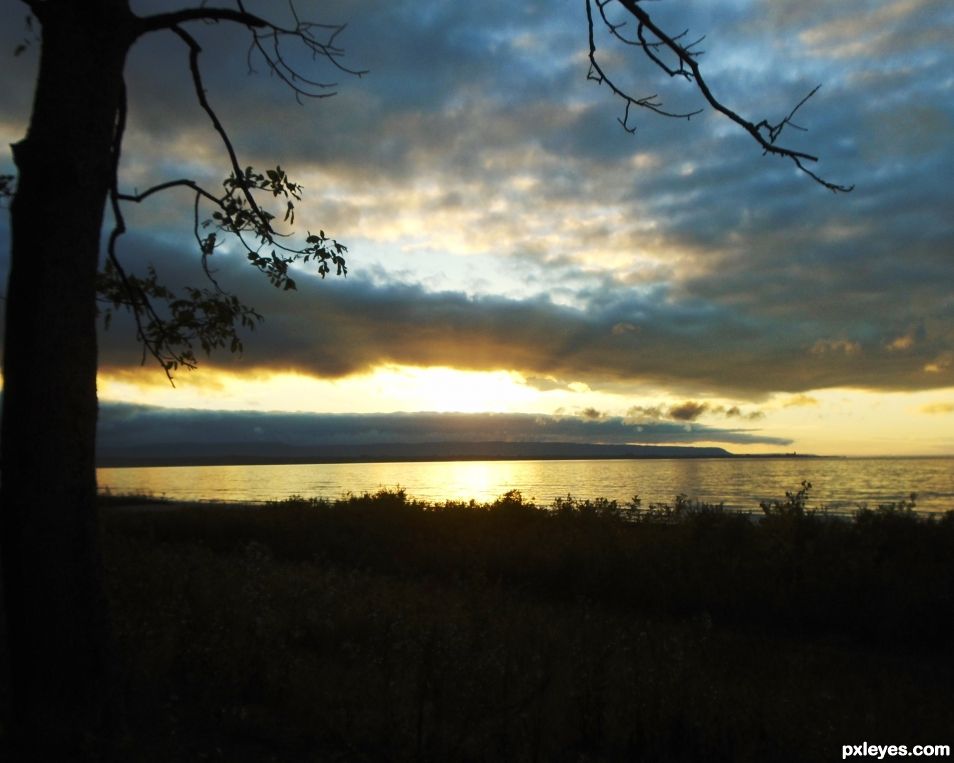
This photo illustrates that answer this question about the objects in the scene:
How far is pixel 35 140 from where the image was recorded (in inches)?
173

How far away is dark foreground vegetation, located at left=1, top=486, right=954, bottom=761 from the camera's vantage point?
512cm

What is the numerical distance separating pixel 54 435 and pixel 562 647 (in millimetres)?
5463

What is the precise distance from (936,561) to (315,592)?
36.3 feet

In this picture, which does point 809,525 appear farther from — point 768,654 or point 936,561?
point 768,654

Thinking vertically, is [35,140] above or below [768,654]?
above

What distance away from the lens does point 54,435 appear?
4.25 meters

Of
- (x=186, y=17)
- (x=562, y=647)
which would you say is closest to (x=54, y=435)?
(x=186, y=17)

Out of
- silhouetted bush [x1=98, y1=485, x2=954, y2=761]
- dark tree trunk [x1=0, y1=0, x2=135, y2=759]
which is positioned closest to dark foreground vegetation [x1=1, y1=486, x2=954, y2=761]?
silhouetted bush [x1=98, y1=485, x2=954, y2=761]

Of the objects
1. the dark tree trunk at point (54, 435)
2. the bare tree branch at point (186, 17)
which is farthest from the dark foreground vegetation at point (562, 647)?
the bare tree branch at point (186, 17)

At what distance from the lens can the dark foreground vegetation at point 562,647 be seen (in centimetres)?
512

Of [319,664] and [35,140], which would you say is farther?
[319,664]

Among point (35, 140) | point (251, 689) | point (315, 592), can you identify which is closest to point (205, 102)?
point (35, 140)

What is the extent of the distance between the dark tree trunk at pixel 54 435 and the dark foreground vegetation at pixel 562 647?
608mm

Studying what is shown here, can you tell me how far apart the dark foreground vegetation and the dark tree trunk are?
608 mm
